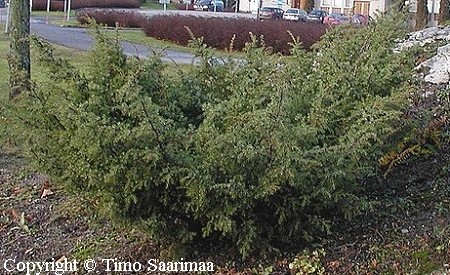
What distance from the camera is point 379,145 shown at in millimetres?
3891

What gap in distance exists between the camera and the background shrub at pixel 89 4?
46.6 meters

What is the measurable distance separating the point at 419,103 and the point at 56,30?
82.3ft

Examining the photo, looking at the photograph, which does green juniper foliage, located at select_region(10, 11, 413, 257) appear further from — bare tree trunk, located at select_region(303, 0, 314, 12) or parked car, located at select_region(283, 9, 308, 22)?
bare tree trunk, located at select_region(303, 0, 314, 12)

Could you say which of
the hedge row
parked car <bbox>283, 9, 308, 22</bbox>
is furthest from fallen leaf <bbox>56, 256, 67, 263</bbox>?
parked car <bbox>283, 9, 308, 22</bbox>

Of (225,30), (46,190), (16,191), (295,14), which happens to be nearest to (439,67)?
(46,190)

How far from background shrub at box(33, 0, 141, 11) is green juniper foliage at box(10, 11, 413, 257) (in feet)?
145

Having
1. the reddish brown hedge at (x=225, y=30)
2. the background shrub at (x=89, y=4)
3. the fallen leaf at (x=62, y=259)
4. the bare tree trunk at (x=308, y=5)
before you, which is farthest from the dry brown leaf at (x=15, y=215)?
the background shrub at (x=89, y=4)

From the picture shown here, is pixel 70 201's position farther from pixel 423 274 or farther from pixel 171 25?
pixel 171 25

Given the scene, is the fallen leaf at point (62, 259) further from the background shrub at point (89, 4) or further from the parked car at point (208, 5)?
the parked car at point (208, 5)

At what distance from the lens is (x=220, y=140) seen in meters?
3.46

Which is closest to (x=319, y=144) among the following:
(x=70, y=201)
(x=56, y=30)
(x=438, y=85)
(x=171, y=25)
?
(x=70, y=201)

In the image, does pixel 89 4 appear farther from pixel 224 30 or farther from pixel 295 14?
pixel 224 30

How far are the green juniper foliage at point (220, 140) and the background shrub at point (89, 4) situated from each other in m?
44.3

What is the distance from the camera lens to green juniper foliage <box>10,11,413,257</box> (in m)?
3.42
